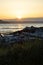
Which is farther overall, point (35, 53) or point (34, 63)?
point (35, 53)

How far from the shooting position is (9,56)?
14117 mm

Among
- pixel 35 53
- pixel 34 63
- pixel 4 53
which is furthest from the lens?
pixel 4 53

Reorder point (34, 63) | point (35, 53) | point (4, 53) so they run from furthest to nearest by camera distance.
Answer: point (4, 53), point (35, 53), point (34, 63)

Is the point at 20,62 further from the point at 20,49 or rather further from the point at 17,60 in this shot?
the point at 20,49

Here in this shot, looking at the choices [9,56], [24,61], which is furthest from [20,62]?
[9,56]

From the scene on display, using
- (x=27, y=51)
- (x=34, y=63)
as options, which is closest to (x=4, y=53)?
(x=27, y=51)

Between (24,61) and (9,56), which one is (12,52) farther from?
(24,61)

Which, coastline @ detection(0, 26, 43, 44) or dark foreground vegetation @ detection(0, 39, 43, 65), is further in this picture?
coastline @ detection(0, 26, 43, 44)

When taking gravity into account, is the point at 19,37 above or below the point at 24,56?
above

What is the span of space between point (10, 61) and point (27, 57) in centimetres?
101

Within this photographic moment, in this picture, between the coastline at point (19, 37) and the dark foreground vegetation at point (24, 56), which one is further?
the coastline at point (19, 37)

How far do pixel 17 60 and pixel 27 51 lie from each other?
113 centimetres

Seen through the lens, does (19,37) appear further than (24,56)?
Yes

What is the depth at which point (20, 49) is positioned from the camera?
14.8 meters
